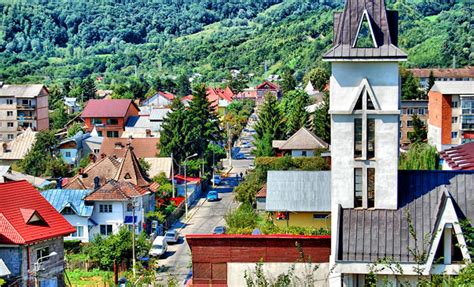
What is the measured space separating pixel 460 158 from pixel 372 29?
522 inches

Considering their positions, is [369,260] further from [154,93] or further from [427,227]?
[154,93]

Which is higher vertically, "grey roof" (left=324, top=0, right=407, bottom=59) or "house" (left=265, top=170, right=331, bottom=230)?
"grey roof" (left=324, top=0, right=407, bottom=59)

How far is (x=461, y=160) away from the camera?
30.1 m

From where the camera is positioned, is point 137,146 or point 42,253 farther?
point 137,146

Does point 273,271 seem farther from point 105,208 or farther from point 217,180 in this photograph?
point 217,180

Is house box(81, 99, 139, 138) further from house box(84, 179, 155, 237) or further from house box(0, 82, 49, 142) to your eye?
house box(84, 179, 155, 237)

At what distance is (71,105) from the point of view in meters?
105

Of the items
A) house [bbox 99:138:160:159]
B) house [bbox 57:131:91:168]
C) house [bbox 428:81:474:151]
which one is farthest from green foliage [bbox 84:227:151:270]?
house [bbox 428:81:474:151]

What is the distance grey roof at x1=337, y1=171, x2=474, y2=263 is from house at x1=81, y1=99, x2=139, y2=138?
59589 mm

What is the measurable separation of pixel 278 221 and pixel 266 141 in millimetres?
22222

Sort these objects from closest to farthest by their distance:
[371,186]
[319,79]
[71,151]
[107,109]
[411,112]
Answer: [371,186] → [71,151] → [411,112] → [107,109] → [319,79]

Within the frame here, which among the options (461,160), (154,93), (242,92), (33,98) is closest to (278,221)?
(461,160)

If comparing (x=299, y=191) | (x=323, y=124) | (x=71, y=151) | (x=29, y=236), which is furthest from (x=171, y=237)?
(x=323, y=124)

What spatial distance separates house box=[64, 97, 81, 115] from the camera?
102312 millimetres
